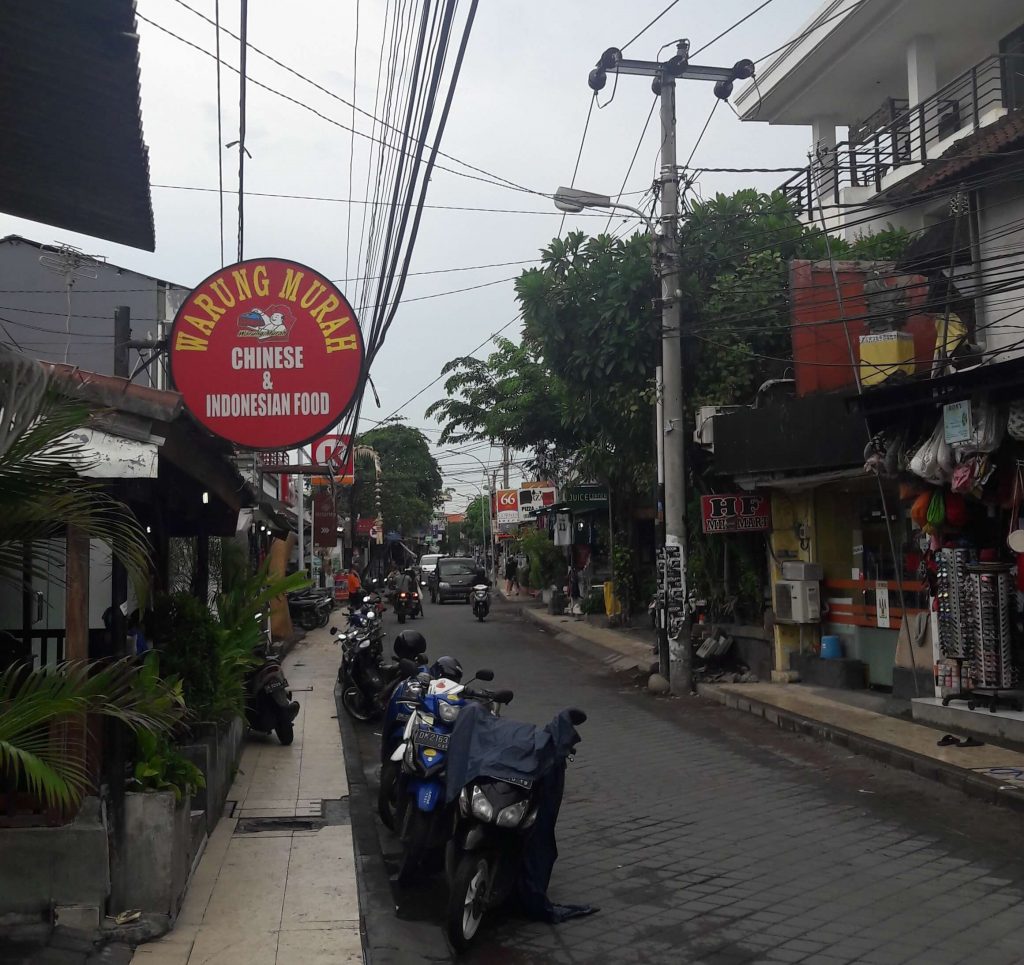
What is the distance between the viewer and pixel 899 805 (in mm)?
7965

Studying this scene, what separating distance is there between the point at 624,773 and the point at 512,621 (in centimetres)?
2137

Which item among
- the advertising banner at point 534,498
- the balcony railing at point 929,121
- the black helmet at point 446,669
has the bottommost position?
the black helmet at point 446,669

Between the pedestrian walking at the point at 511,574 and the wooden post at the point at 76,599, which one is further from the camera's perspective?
the pedestrian walking at the point at 511,574

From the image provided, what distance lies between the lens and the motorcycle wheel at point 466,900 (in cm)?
512

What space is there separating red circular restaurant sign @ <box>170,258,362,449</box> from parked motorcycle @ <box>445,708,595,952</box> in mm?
2449

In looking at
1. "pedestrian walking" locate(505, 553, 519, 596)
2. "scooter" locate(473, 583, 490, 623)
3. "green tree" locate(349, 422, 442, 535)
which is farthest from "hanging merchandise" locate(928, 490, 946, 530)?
"green tree" locate(349, 422, 442, 535)

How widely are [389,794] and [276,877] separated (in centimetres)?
117

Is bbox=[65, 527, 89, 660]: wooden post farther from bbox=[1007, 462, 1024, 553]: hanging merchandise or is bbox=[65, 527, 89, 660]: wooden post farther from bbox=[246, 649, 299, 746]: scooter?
bbox=[1007, 462, 1024, 553]: hanging merchandise

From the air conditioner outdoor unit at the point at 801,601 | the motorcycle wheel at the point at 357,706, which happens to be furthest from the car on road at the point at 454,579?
the motorcycle wheel at the point at 357,706

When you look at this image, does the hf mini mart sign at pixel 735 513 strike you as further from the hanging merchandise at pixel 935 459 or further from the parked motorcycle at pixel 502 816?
the parked motorcycle at pixel 502 816

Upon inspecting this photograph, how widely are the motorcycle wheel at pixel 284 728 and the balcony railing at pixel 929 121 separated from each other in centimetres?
958

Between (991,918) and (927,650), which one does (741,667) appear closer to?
(927,650)

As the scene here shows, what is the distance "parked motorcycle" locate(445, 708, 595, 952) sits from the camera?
523 cm

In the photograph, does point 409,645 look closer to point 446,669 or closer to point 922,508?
point 446,669
